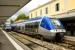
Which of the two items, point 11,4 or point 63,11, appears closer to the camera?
point 11,4

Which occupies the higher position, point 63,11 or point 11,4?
point 63,11

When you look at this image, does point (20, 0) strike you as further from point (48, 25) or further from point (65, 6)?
point (65, 6)

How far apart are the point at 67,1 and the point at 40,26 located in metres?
18.5

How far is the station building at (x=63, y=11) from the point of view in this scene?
135ft

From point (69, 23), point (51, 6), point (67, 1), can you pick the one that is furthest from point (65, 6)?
point (51, 6)

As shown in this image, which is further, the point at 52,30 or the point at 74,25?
the point at 74,25

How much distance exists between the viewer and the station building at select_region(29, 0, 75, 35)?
41.2m

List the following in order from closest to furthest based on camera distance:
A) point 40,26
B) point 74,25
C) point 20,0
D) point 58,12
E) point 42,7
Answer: point 20,0 → point 40,26 → point 74,25 → point 58,12 → point 42,7

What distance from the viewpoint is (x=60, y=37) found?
26969 millimetres

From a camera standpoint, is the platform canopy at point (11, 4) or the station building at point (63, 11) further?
the station building at point (63, 11)

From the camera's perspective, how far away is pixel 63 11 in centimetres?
4719

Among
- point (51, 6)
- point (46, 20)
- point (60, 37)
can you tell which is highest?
point (51, 6)

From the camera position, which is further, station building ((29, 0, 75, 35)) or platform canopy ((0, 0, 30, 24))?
station building ((29, 0, 75, 35))

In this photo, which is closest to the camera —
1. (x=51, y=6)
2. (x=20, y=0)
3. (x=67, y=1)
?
(x=20, y=0)
